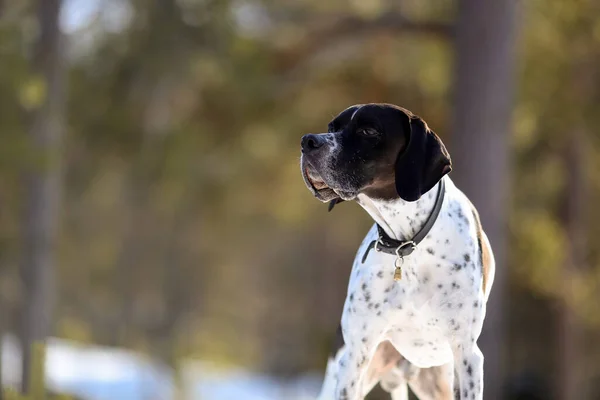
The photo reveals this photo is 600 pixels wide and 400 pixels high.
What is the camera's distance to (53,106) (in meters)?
9.68

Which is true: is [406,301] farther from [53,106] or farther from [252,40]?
[252,40]

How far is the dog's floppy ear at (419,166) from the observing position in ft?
9.91

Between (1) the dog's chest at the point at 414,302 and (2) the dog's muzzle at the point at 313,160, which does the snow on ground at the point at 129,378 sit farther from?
(2) the dog's muzzle at the point at 313,160

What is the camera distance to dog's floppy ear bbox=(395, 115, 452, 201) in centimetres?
302

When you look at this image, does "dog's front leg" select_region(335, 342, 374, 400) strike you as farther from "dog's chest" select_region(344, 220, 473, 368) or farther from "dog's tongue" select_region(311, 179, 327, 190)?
"dog's tongue" select_region(311, 179, 327, 190)

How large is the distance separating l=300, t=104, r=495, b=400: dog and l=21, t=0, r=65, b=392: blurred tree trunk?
6.95 meters

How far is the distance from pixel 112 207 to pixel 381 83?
33.5 feet

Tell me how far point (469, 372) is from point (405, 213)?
607mm

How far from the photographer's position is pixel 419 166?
119 inches

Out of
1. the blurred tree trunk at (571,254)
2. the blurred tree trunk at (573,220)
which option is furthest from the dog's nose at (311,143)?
the blurred tree trunk at (571,254)

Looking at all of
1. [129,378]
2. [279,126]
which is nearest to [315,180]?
Answer: [279,126]

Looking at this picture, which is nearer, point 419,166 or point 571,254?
point 419,166

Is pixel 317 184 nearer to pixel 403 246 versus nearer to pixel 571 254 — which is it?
pixel 403 246

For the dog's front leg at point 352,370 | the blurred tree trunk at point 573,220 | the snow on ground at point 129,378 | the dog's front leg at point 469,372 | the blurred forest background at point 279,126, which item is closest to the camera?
the dog's front leg at point 469,372
